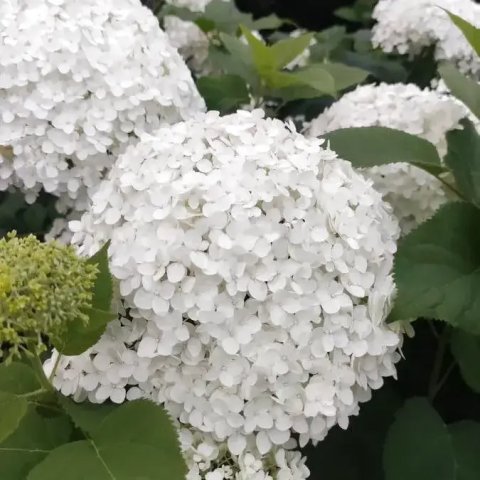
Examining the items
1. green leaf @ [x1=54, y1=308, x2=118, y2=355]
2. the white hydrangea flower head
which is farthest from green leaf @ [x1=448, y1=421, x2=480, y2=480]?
green leaf @ [x1=54, y1=308, x2=118, y2=355]

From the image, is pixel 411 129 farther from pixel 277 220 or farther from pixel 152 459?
pixel 152 459

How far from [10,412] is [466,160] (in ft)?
1.65

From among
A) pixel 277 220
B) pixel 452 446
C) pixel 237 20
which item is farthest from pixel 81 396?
pixel 237 20

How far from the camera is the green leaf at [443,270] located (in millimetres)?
665

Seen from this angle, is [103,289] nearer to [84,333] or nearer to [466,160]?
[84,333]

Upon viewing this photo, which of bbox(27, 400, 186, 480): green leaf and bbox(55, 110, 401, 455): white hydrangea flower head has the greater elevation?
bbox(55, 110, 401, 455): white hydrangea flower head

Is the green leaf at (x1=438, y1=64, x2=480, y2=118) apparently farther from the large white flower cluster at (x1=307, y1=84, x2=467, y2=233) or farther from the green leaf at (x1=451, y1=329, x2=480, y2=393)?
the green leaf at (x1=451, y1=329, x2=480, y2=393)

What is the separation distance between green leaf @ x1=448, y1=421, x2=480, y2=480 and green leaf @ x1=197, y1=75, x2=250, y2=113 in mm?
496

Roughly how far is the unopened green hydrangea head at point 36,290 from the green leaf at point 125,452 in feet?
0.30

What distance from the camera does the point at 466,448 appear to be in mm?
752

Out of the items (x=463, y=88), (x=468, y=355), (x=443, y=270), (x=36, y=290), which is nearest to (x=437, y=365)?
(x=468, y=355)

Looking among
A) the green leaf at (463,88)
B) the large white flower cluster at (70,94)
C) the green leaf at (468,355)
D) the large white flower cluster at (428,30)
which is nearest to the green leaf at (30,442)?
the large white flower cluster at (70,94)

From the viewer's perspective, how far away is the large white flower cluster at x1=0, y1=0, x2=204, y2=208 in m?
0.82

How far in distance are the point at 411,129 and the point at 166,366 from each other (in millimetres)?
474
